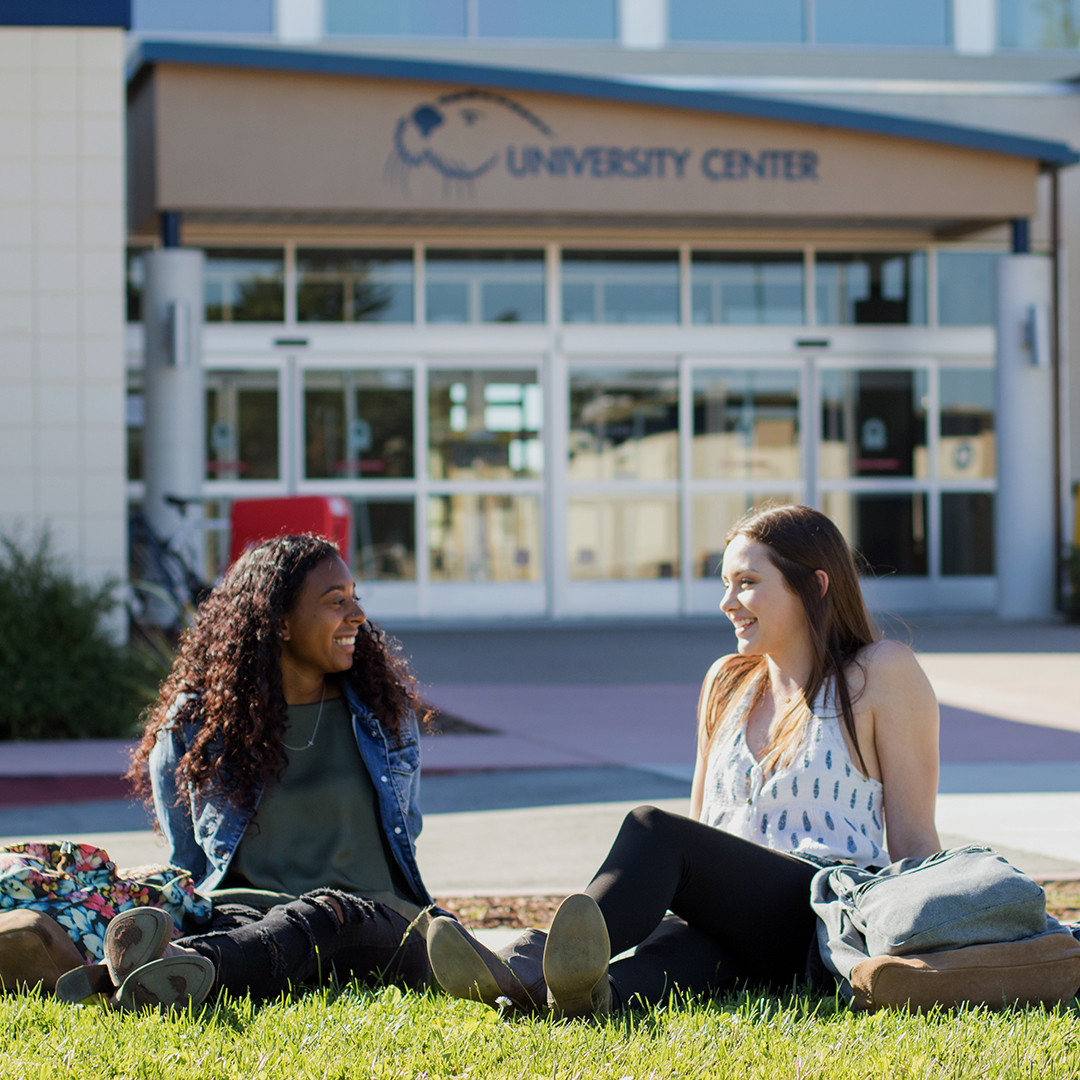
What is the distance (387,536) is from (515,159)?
3.89 meters

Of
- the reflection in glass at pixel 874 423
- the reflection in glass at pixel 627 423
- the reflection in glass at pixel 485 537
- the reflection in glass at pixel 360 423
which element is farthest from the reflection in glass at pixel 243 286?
the reflection in glass at pixel 874 423

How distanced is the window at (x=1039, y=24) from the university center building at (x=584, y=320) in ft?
8.98

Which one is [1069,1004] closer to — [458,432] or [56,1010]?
[56,1010]

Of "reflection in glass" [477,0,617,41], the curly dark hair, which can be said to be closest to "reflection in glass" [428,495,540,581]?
"reflection in glass" [477,0,617,41]

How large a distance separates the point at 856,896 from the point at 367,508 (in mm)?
12136

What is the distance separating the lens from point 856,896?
3.15 meters

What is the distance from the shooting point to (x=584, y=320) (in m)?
15.4

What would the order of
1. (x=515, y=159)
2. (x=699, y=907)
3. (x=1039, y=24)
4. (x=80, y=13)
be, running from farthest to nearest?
(x=1039, y=24), (x=515, y=159), (x=80, y=13), (x=699, y=907)

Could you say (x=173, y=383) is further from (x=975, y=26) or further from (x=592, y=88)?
(x=975, y=26)

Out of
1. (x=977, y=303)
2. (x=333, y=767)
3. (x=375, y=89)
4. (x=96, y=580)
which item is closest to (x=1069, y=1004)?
(x=333, y=767)

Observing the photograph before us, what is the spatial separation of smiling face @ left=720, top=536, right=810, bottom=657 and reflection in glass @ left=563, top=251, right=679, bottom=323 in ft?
39.4

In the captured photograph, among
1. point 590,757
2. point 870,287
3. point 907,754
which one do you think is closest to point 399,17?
point 870,287

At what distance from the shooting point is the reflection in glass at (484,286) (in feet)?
49.7

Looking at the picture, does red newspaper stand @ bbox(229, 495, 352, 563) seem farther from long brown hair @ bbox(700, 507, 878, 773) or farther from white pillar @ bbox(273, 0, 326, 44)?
white pillar @ bbox(273, 0, 326, 44)
